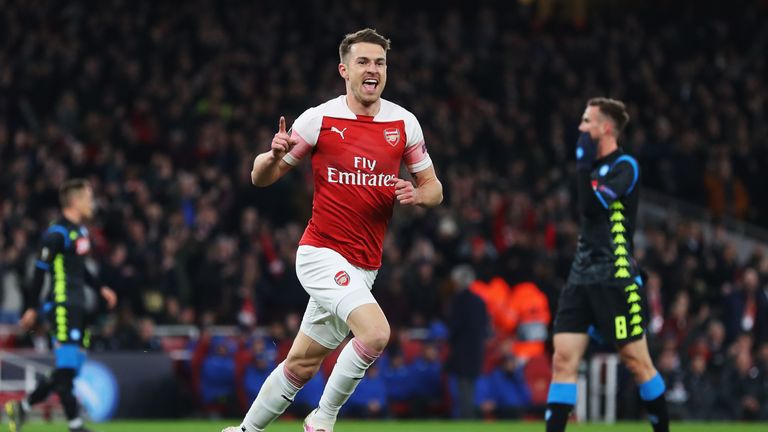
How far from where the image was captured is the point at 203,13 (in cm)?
2553

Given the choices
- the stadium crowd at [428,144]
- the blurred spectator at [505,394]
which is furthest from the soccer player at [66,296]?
the blurred spectator at [505,394]

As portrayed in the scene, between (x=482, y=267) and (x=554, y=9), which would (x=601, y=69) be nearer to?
(x=554, y=9)

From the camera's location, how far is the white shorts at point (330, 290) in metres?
7.85

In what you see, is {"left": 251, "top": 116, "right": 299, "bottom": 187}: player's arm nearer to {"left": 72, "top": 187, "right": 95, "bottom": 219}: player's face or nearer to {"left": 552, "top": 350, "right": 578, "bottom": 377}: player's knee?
{"left": 552, "top": 350, "right": 578, "bottom": 377}: player's knee

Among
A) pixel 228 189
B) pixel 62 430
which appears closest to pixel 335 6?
pixel 228 189

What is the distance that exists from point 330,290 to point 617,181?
2.43 meters

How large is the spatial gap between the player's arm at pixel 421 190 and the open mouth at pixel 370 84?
0.61 metres

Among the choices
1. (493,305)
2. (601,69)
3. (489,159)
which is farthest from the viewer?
(601,69)

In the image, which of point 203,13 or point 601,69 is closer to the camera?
point 203,13

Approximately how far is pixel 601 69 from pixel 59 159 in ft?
39.6

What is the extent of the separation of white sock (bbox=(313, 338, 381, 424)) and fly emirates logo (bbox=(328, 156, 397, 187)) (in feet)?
3.15

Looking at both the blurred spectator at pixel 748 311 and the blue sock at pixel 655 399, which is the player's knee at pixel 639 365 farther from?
the blurred spectator at pixel 748 311

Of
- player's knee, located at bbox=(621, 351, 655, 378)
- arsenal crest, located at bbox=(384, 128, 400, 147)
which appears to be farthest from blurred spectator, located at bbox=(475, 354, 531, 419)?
arsenal crest, located at bbox=(384, 128, 400, 147)

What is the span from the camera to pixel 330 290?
25.9 ft
